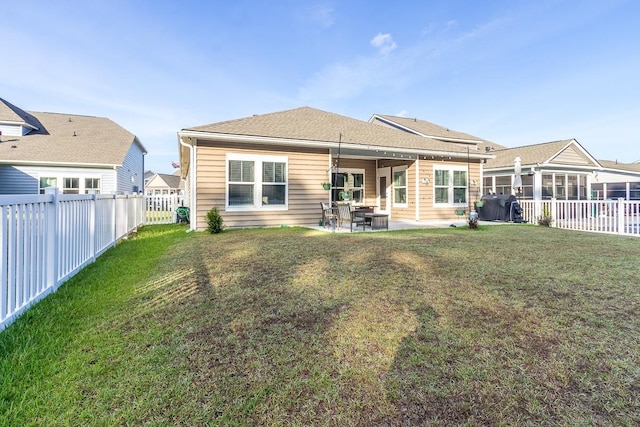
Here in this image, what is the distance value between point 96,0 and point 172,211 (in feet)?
25.1

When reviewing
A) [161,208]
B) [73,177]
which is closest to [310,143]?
[161,208]

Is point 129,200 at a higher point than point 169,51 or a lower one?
lower

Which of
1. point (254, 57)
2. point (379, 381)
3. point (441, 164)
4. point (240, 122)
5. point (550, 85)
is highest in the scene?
point (254, 57)

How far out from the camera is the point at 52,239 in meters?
3.44

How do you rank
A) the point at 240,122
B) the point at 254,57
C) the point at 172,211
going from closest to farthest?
the point at 240,122, the point at 172,211, the point at 254,57

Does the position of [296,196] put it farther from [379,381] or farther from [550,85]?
[550,85]

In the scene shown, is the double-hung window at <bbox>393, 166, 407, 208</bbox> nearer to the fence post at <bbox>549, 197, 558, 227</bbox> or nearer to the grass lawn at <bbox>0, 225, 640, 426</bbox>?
the fence post at <bbox>549, 197, 558, 227</bbox>

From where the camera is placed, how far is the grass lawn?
1.62m

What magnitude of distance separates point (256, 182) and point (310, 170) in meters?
1.88

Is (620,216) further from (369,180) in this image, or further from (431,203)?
(369,180)

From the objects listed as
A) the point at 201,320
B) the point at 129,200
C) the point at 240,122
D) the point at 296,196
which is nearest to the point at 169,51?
the point at 240,122

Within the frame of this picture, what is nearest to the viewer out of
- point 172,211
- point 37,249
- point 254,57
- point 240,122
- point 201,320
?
point 201,320

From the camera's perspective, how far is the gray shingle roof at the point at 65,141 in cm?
1433

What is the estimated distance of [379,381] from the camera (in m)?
1.88
